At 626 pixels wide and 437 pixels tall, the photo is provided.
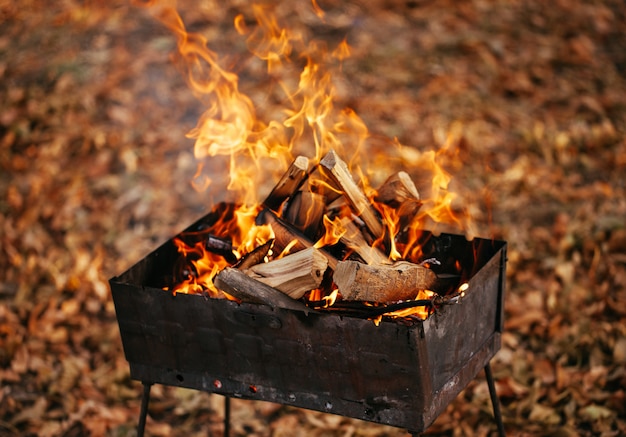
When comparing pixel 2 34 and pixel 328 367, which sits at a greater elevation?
Result: pixel 328 367

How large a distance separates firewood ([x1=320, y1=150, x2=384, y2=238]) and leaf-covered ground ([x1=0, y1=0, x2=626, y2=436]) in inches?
55.0

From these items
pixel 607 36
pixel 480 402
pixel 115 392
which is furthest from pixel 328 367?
pixel 607 36

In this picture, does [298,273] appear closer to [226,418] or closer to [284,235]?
[284,235]

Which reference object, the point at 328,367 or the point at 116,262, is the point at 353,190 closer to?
the point at 328,367

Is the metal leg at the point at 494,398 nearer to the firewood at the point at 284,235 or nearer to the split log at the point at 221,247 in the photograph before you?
the firewood at the point at 284,235

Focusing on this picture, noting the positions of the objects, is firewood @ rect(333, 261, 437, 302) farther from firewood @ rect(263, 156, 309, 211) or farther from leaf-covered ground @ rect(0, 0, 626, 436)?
leaf-covered ground @ rect(0, 0, 626, 436)

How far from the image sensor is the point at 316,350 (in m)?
2.83

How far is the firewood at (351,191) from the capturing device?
3078 millimetres

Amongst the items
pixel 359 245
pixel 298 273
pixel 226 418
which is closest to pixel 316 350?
pixel 298 273

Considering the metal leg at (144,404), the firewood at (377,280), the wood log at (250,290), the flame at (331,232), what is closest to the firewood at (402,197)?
the flame at (331,232)

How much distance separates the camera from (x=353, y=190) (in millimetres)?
3125

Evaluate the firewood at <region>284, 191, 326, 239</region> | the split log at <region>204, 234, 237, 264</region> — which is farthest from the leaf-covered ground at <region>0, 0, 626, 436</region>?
the firewood at <region>284, 191, 326, 239</region>

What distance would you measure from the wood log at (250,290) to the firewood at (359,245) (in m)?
0.30

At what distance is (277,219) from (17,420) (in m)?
2.02
